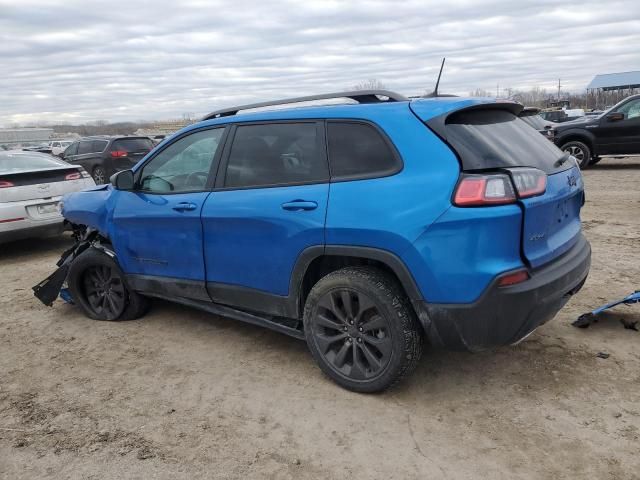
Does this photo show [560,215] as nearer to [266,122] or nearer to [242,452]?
[266,122]

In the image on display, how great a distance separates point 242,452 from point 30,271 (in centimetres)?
515

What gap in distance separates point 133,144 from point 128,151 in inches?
11.8

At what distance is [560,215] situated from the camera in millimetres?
3209

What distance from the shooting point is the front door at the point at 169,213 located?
4004mm

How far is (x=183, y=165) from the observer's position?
4246 mm

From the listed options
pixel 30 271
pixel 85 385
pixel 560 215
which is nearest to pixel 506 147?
pixel 560 215

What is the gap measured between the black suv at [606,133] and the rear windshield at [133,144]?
38.1 feet

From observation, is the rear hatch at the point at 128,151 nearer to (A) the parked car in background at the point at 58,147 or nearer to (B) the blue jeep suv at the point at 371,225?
(A) the parked car in background at the point at 58,147

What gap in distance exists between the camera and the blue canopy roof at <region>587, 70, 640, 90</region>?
247 ft

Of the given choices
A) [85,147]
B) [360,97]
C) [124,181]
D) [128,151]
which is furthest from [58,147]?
[360,97]

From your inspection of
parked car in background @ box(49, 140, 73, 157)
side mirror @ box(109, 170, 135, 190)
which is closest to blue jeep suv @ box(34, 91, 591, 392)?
side mirror @ box(109, 170, 135, 190)

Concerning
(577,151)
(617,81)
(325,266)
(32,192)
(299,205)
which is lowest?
(325,266)

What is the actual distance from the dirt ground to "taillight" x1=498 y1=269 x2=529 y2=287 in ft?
2.63

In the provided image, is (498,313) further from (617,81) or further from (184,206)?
(617,81)
